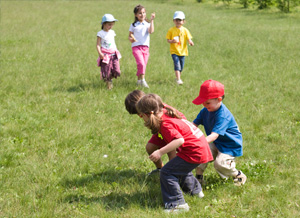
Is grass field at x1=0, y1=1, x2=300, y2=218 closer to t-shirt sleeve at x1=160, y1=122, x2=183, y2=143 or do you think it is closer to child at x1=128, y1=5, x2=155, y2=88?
child at x1=128, y1=5, x2=155, y2=88

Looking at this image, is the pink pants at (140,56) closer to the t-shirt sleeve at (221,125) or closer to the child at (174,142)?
the t-shirt sleeve at (221,125)

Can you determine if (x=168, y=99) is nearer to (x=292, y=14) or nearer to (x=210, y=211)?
(x=210, y=211)

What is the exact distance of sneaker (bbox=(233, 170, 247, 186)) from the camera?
450 centimetres

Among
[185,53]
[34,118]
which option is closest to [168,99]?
[185,53]

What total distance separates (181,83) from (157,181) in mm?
4786

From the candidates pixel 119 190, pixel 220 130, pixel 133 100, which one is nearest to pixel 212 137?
pixel 220 130

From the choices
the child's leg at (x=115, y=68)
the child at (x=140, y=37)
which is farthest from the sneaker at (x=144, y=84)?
the child's leg at (x=115, y=68)

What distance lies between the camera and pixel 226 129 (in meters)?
4.47

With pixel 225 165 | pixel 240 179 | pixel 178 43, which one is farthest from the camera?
pixel 178 43

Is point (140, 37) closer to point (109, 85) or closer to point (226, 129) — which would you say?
point (109, 85)

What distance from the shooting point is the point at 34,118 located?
6.80 meters

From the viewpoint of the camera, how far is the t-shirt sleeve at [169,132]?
381 cm

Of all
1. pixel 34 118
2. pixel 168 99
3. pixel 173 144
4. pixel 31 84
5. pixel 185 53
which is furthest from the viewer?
pixel 185 53

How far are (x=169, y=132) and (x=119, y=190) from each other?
1.18 m
